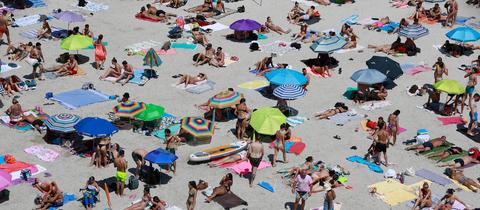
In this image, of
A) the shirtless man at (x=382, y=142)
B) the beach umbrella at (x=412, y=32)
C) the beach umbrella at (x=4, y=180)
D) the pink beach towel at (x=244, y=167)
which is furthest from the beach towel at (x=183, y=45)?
the beach umbrella at (x=4, y=180)

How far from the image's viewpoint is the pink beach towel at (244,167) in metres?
25.5

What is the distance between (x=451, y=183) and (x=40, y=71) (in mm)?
16704

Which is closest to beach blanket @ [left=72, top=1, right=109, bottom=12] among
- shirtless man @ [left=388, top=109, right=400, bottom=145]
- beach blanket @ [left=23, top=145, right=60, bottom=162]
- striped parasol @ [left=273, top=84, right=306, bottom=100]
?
striped parasol @ [left=273, top=84, right=306, bottom=100]

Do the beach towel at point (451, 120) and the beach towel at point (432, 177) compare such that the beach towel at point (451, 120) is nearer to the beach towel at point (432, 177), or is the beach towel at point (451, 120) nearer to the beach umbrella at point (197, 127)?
the beach towel at point (432, 177)

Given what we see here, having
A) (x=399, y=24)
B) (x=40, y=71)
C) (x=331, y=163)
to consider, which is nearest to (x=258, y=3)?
(x=399, y=24)

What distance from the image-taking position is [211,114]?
97.1 feet

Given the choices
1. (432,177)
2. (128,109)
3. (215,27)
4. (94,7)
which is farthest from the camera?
(94,7)

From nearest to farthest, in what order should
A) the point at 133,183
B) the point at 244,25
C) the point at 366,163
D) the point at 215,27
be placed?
the point at 133,183 < the point at 366,163 < the point at 244,25 < the point at 215,27

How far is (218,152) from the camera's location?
26172 millimetres

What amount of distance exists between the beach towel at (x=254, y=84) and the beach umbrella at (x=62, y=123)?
8329 millimetres

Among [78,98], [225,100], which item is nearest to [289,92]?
[225,100]

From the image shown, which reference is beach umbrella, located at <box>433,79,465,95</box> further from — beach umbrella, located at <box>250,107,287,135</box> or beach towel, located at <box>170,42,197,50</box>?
beach towel, located at <box>170,42,197,50</box>

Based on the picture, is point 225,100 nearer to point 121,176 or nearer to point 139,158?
point 139,158

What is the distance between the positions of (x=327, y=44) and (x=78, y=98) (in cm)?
1075
